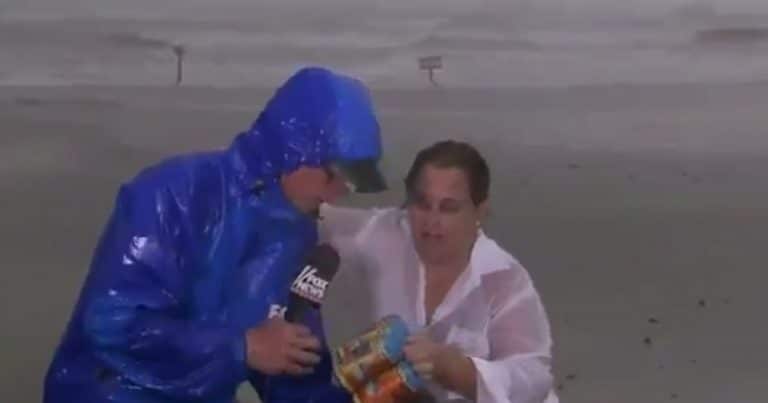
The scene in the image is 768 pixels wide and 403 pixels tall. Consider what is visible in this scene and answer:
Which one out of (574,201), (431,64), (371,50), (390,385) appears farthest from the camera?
(371,50)

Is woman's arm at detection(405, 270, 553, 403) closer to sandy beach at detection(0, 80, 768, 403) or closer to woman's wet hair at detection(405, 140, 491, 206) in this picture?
woman's wet hair at detection(405, 140, 491, 206)

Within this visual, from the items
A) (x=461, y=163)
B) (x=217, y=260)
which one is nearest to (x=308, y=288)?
(x=217, y=260)

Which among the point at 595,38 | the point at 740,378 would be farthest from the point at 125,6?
the point at 740,378

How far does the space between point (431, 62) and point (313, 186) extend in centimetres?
602

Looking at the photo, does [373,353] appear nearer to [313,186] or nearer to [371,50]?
[313,186]

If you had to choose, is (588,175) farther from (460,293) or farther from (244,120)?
(460,293)

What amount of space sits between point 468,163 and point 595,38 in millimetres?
6262

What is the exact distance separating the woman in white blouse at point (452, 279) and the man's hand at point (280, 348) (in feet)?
1.05

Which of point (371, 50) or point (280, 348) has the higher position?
point (280, 348)

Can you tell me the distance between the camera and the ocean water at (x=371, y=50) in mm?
9320

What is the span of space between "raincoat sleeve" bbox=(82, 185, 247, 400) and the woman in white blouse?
0.45 metres

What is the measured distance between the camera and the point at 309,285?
368 centimetres

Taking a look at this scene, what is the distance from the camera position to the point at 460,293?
390 centimetres

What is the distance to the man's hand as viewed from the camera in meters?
3.48
